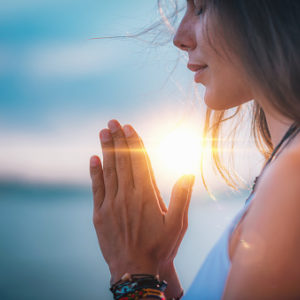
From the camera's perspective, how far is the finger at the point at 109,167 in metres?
2.09

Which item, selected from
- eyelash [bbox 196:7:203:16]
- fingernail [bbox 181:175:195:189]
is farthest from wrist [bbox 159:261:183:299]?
eyelash [bbox 196:7:203:16]

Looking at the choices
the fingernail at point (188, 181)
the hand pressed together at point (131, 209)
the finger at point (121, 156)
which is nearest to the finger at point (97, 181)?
the hand pressed together at point (131, 209)

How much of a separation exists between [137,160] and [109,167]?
0.18 m

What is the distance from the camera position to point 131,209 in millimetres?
2041

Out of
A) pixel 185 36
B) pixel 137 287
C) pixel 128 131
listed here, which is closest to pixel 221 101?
pixel 185 36

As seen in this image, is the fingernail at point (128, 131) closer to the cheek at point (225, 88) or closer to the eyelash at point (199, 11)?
the cheek at point (225, 88)

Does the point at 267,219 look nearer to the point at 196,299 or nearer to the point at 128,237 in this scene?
the point at 196,299

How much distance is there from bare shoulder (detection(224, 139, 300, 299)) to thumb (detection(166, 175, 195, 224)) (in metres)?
0.67

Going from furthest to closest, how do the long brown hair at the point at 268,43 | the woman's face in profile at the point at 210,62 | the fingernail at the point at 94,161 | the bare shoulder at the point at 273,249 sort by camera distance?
the fingernail at the point at 94,161
the woman's face in profile at the point at 210,62
the long brown hair at the point at 268,43
the bare shoulder at the point at 273,249

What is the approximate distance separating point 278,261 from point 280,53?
950mm

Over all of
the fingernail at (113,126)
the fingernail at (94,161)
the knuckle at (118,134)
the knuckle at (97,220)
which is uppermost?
the fingernail at (113,126)

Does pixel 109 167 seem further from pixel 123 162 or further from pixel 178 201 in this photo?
pixel 178 201

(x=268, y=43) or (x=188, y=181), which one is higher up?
(x=268, y=43)

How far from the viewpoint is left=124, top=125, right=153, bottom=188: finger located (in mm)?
2057
